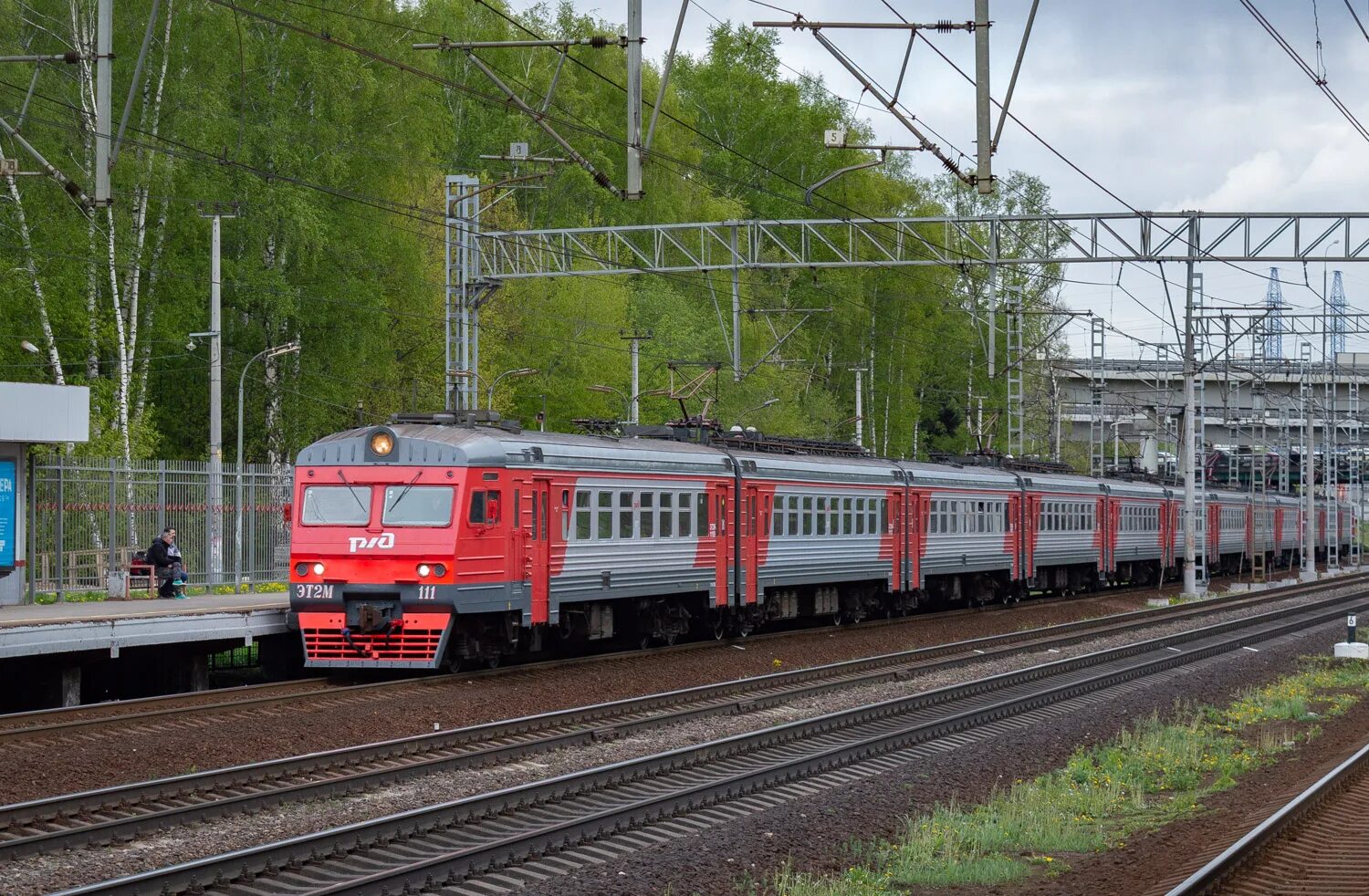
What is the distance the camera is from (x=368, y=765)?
542 inches

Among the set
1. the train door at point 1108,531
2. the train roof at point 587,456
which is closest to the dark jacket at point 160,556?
the train roof at point 587,456

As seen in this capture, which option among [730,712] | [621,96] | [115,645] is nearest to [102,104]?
[115,645]

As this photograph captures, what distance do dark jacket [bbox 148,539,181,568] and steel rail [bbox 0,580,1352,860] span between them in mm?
10227

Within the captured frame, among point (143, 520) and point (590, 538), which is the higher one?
point (143, 520)

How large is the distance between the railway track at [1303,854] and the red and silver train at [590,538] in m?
9.92

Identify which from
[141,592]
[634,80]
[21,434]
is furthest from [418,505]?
[141,592]

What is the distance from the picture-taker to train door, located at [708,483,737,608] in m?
24.9

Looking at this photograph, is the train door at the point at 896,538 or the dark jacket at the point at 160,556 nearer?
the dark jacket at the point at 160,556

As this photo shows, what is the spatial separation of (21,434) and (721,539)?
32.8 feet

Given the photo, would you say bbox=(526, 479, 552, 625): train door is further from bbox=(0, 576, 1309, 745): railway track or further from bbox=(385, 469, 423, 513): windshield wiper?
bbox=(385, 469, 423, 513): windshield wiper

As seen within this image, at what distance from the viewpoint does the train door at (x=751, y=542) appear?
85.0 ft

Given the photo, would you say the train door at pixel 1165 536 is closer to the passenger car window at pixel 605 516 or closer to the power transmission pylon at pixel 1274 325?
the power transmission pylon at pixel 1274 325

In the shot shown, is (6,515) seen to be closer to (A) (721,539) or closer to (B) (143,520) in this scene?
(B) (143,520)

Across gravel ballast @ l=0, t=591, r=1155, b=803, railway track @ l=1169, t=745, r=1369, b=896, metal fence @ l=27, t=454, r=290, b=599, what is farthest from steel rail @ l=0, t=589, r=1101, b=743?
railway track @ l=1169, t=745, r=1369, b=896
